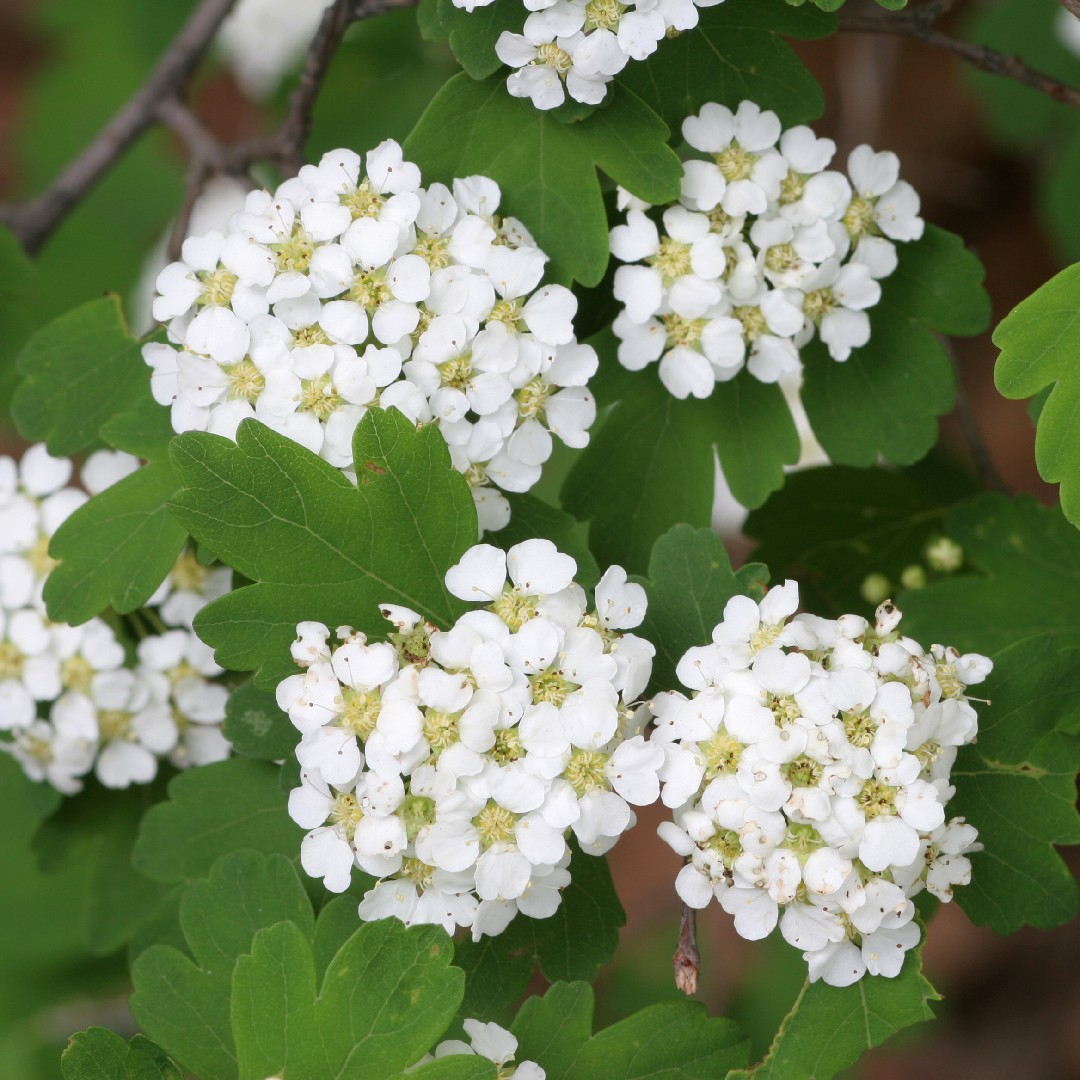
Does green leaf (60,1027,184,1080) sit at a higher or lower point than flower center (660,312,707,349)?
lower

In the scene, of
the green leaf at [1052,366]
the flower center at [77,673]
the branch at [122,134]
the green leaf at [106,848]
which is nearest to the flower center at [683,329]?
the green leaf at [1052,366]

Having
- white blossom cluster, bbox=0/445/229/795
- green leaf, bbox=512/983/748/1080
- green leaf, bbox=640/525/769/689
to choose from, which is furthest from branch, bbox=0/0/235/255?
green leaf, bbox=512/983/748/1080

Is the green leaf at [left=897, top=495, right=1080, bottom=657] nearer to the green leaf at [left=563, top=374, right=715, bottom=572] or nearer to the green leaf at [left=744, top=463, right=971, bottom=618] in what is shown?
the green leaf at [left=744, top=463, right=971, bottom=618]

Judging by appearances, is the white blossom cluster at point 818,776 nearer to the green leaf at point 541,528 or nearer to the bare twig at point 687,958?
the bare twig at point 687,958

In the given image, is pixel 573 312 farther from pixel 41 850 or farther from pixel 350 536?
pixel 41 850

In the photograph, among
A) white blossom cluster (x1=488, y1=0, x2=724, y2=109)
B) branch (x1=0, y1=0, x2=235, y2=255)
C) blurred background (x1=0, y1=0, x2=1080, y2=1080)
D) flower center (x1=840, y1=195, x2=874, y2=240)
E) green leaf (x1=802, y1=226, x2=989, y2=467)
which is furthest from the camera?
blurred background (x1=0, y1=0, x2=1080, y2=1080)

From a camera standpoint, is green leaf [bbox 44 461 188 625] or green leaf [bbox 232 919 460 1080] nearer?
green leaf [bbox 232 919 460 1080]

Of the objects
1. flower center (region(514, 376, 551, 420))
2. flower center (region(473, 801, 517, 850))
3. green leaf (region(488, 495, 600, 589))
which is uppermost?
flower center (region(514, 376, 551, 420))

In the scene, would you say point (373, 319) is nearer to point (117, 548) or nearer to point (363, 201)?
point (363, 201)
